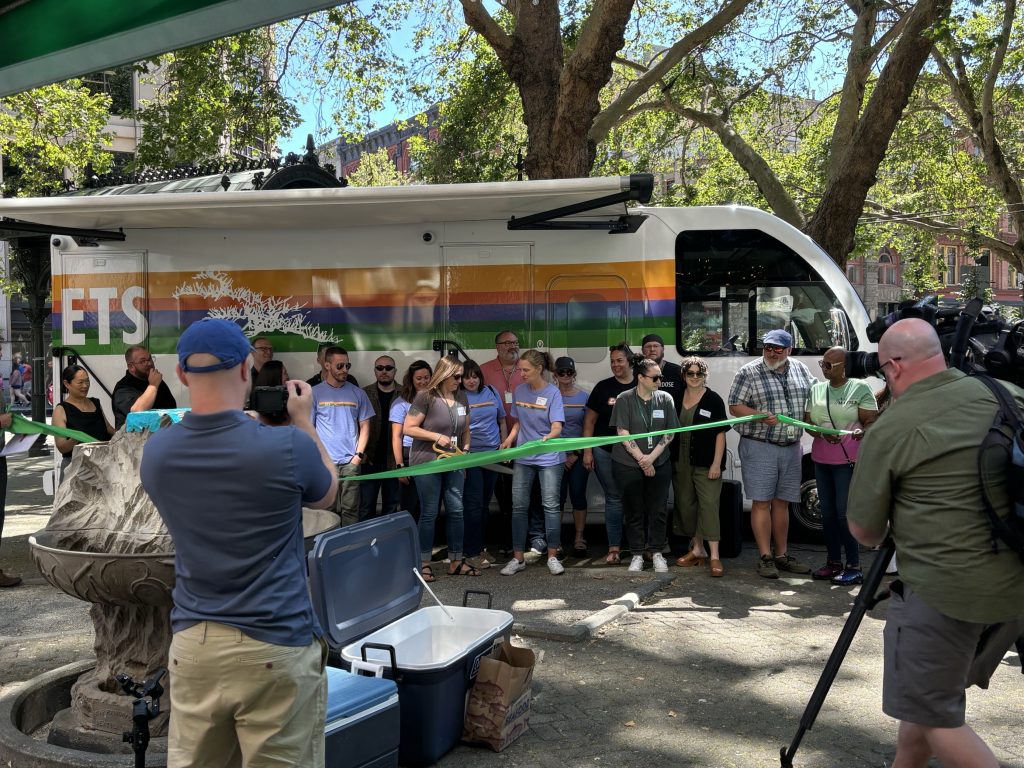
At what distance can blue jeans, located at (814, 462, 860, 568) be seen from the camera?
25.5 feet

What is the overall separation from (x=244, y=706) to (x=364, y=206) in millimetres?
6058

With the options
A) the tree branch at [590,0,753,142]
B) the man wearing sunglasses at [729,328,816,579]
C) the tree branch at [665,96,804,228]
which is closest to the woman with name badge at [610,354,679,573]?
the man wearing sunglasses at [729,328,816,579]

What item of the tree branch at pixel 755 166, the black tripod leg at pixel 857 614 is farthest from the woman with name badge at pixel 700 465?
the tree branch at pixel 755 166

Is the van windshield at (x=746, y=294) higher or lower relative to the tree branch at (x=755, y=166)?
lower

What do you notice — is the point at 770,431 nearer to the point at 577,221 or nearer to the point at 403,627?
the point at 577,221

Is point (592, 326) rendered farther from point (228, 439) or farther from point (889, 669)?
point (228, 439)

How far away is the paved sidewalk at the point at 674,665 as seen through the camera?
4633 millimetres

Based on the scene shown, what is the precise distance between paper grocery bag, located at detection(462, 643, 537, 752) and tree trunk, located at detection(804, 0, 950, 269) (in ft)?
33.0

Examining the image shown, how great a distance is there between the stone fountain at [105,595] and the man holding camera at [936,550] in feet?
8.84

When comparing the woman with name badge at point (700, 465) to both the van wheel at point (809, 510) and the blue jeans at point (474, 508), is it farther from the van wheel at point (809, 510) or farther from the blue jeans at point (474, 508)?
the blue jeans at point (474, 508)

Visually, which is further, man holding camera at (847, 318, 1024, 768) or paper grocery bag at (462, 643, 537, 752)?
paper grocery bag at (462, 643, 537, 752)

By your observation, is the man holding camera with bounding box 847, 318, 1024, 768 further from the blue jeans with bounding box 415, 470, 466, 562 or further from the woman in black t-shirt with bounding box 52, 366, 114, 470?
the woman in black t-shirt with bounding box 52, 366, 114, 470

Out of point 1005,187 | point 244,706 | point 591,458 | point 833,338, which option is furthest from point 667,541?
point 1005,187

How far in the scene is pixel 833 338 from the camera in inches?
354
